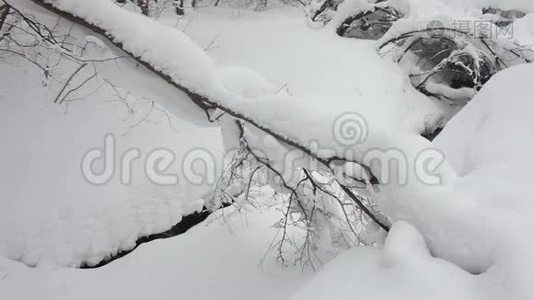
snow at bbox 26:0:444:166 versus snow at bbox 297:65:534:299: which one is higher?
snow at bbox 26:0:444:166

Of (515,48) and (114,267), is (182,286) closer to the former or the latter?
(114,267)

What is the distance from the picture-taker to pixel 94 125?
239 inches

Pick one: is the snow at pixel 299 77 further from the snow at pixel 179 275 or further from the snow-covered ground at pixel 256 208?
the snow at pixel 179 275

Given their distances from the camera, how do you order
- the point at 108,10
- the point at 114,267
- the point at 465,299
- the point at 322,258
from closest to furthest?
1. the point at 465,299
2. the point at 108,10
3. the point at 322,258
4. the point at 114,267

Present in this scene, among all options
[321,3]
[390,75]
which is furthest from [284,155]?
[321,3]

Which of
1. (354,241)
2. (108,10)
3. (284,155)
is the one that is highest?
(108,10)

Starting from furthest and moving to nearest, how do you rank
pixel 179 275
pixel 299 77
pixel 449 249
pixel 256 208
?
1. pixel 299 77
2. pixel 256 208
3. pixel 179 275
4. pixel 449 249

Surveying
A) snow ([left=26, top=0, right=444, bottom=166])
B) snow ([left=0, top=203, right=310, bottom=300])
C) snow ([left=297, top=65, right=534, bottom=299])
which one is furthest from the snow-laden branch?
snow ([left=0, top=203, right=310, bottom=300])

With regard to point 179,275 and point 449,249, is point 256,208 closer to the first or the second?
point 179,275

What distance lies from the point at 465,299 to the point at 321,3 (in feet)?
31.0

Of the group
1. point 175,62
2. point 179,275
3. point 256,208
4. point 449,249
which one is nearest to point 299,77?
point 256,208

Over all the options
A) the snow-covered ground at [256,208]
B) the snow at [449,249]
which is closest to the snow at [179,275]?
A: the snow-covered ground at [256,208]

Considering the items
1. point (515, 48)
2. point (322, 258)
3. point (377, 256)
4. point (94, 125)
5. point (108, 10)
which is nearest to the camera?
point (377, 256)

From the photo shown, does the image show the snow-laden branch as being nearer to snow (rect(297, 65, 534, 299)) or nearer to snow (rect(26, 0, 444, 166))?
snow (rect(26, 0, 444, 166))
